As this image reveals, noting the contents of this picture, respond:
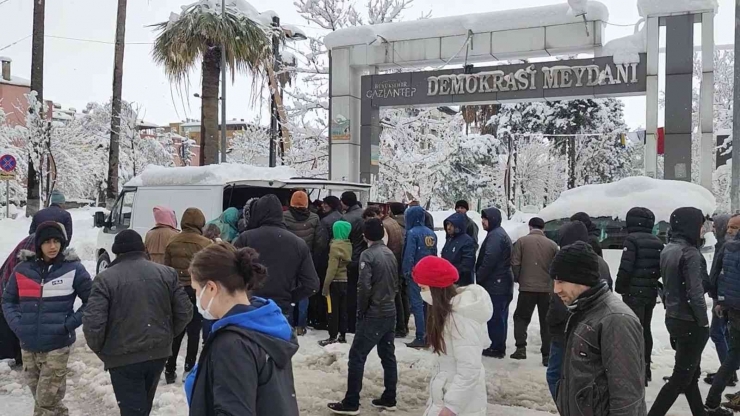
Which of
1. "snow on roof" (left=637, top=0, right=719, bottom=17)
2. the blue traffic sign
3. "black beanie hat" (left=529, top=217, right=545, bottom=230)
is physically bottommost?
"black beanie hat" (left=529, top=217, right=545, bottom=230)

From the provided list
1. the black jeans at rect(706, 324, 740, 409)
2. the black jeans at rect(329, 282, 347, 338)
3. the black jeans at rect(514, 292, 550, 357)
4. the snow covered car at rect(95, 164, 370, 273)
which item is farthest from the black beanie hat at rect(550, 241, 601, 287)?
the snow covered car at rect(95, 164, 370, 273)

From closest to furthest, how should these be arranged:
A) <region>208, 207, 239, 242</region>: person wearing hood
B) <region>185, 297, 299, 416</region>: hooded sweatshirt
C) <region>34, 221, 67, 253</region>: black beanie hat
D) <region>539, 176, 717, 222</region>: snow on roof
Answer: <region>185, 297, 299, 416</region>: hooded sweatshirt < <region>34, 221, 67, 253</region>: black beanie hat < <region>208, 207, 239, 242</region>: person wearing hood < <region>539, 176, 717, 222</region>: snow on roof

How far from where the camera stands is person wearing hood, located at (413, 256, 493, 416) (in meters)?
3.90

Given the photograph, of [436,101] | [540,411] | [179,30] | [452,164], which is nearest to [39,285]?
[540,411]

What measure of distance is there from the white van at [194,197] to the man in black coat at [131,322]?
4538 mm

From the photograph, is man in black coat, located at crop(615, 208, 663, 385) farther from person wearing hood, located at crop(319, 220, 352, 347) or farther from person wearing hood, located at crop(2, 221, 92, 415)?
person wearing hood, located at crop(2, 221, 92, 415)

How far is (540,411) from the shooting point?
598cm

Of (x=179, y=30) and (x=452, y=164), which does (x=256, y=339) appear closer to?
(x=179, y=30)

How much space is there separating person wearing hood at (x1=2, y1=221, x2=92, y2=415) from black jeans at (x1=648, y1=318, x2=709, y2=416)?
4.72 meters

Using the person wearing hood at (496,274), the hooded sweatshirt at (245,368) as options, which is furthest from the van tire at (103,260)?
the hooded sweatshirt at (245,368)

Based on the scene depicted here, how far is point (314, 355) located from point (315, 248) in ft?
5.11

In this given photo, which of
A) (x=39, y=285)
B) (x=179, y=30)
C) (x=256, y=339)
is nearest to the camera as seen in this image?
(x=256, y=339)

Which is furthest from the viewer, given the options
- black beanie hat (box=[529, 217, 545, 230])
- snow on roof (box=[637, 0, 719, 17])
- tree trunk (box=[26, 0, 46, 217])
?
tree trunk (box=[26, 0, 46, 217])

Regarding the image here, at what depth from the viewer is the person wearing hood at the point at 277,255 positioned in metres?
5.68
